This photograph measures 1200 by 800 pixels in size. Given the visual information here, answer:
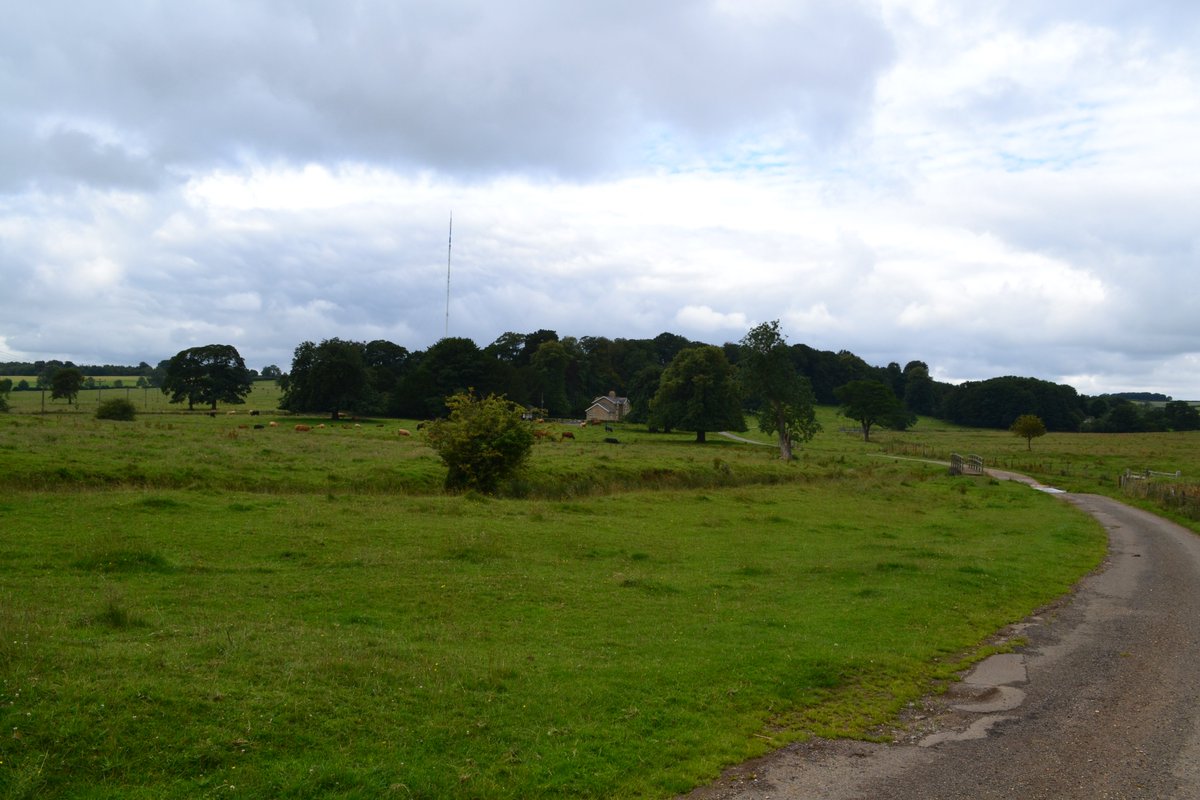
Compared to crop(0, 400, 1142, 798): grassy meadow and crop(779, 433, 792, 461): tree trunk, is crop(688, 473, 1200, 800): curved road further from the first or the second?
crop(779, 433, 792, 461): tree trunk

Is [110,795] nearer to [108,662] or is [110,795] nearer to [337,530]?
[108,662]

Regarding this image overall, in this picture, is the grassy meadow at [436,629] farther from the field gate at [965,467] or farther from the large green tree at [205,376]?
the large green tree at [205,376]

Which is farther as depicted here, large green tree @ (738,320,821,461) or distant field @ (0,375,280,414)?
distant field @ (0,375,280,414)

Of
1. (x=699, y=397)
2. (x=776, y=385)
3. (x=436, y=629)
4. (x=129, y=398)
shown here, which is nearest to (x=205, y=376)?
(x=129, y=398)

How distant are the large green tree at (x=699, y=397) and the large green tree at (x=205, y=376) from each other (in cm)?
5331

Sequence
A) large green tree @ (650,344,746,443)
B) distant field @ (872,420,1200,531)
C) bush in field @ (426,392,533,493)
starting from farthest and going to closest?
large green tree @ (650,344,746,443) < distant field @ (872,420,1200,531) < bush in field @ (426,392,533,493)

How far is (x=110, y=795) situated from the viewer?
6.57 metres

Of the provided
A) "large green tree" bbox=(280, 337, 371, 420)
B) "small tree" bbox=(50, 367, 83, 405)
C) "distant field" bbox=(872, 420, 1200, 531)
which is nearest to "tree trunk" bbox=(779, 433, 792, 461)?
"distant field" bbox=(872, 420, 1200, 531)

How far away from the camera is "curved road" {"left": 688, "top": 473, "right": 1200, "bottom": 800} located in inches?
310

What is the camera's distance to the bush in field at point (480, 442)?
1278 inches

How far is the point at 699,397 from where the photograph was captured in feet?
282

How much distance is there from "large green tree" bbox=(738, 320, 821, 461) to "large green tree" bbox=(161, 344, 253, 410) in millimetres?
64858

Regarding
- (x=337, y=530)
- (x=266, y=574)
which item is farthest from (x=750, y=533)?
(x=266, y=574)

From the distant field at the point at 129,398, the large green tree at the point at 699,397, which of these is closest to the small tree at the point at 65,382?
the distant field at the point at 129,398
